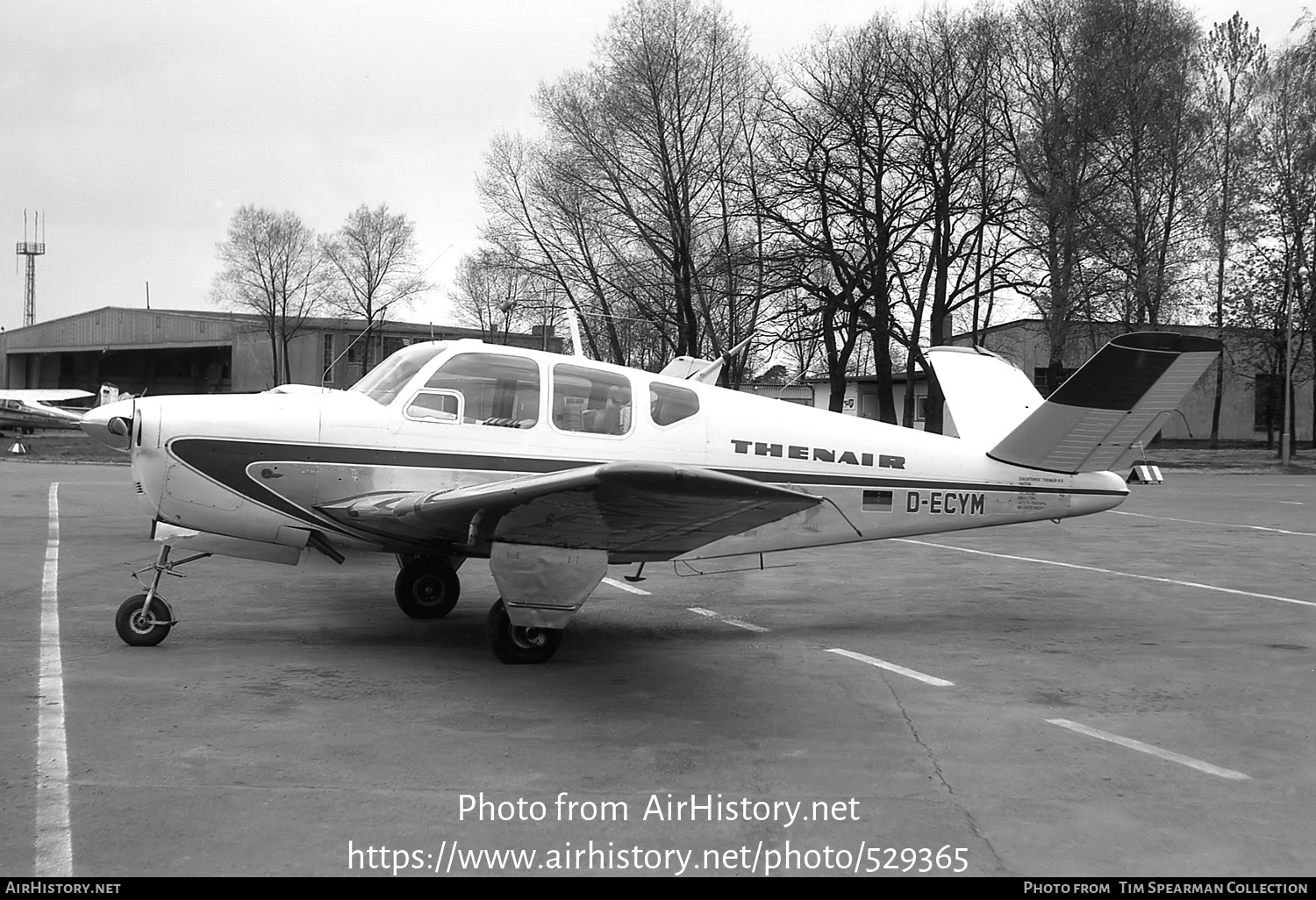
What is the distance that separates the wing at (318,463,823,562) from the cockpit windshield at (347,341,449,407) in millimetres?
772

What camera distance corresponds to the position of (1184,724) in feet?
18.2

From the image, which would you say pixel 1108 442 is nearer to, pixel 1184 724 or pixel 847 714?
pixel 1184 724

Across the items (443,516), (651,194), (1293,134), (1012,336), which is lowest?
(443,516)

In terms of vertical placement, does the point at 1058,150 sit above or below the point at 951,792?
above

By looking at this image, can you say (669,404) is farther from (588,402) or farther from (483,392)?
(483,392)

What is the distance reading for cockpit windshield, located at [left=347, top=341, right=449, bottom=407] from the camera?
7.46 metres

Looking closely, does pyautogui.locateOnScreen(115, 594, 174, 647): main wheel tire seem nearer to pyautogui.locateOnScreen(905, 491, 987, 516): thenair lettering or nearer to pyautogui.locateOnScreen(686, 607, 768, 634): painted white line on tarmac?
pyautogui.locateOnScreen(686, 607, 768, 634): painted white line on tarmac


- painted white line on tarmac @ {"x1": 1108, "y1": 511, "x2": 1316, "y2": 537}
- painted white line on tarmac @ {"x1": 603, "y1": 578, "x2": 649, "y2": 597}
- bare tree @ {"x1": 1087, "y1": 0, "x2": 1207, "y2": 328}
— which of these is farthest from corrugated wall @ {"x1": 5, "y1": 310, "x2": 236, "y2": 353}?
painted white line on tarmac @ {"x1": 603, "y1": 578, "x2": 649, "y2": 597}

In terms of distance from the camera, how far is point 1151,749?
510 centimetres

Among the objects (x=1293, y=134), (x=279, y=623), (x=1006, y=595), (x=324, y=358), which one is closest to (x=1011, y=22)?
(x=1293, y=134)

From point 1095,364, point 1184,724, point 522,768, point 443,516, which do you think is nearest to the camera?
point 522,768

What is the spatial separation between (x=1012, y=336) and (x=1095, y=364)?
3911cm

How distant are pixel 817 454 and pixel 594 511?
2803 mm

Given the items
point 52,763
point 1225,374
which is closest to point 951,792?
point 52,763
